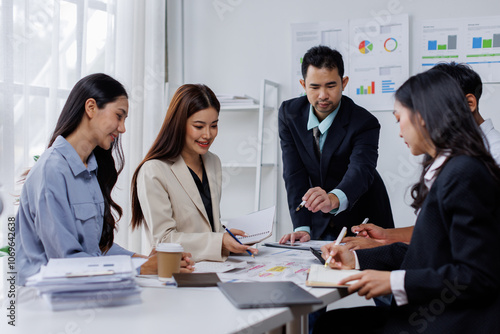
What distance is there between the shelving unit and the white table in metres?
2.24

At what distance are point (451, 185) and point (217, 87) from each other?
8.90ft

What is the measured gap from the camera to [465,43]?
10.1 ft

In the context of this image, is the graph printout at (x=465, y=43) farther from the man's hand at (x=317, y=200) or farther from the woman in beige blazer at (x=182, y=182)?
the woman in beige blazer at (x=182, y=182)

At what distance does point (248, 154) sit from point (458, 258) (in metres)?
2.53

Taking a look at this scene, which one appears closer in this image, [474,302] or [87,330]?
[87,330]

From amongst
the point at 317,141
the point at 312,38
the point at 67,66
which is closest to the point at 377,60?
the point at 312,38

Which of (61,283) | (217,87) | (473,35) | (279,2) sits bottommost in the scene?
(61,283)

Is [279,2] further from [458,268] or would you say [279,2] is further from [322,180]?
[458,268]

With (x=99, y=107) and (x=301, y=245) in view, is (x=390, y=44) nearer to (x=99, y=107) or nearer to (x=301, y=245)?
(x=301, y=245)

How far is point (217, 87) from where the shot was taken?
3.68 m

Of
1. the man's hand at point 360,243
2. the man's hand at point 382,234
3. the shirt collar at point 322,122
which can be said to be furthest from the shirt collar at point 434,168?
the shirt collar at point 322,122

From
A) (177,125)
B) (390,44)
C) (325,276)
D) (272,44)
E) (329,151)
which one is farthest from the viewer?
(272,44)

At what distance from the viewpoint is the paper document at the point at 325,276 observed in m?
1.25

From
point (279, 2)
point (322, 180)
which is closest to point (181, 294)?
point (322, 180)
